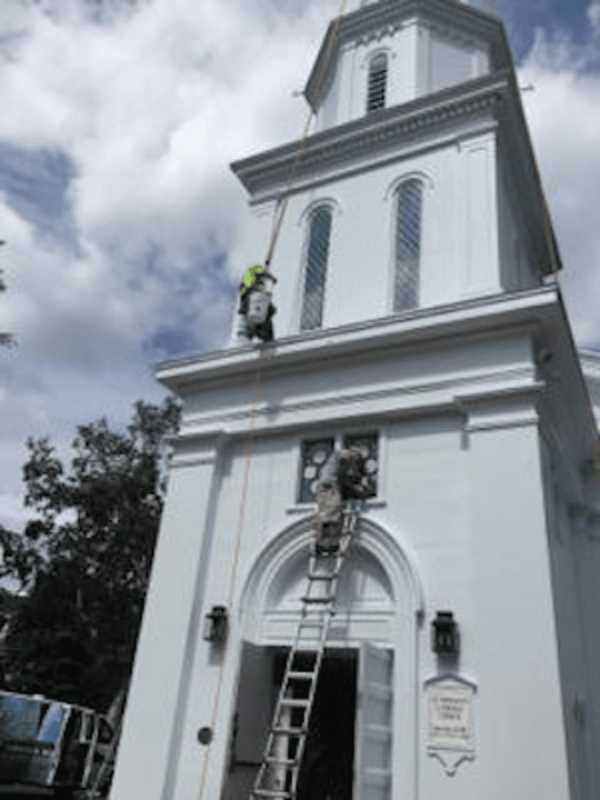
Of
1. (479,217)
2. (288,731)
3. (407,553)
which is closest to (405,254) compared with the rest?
(479,217)

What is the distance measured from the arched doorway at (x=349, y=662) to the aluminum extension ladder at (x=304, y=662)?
16cm

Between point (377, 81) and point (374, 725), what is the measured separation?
35.8ft

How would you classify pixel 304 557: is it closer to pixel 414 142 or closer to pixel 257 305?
pixel 257 305

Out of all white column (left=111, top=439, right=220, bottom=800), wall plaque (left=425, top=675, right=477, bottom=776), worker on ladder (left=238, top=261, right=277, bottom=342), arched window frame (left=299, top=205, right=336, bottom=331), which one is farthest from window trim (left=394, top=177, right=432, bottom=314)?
wall plaque (left=425, top=675, right=477, bottom=776)

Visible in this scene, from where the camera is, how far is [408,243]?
10320 mm

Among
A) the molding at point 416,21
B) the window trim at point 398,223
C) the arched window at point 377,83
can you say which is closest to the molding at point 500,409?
the window trim at point 398,223

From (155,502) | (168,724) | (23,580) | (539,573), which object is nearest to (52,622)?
(23,580)

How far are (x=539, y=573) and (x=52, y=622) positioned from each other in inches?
883

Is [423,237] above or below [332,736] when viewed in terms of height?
above

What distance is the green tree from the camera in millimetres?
24297

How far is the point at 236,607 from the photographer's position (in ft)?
27.8

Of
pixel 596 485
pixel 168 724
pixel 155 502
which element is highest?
pixel 155 502

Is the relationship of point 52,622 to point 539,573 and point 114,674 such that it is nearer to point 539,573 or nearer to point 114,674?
point 114,674

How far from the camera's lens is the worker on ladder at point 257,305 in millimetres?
9883
